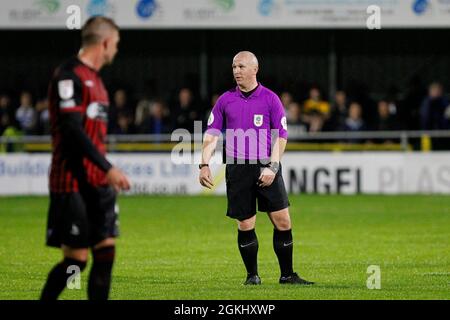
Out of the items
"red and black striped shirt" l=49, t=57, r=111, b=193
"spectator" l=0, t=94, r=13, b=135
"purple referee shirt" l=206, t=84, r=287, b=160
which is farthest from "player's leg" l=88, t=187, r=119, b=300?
"spectator" l=0, t=94, r=13, b=135

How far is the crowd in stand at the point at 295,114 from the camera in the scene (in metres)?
25.1

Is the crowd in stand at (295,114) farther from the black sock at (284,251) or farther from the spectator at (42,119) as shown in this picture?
the black sock at (284,251)

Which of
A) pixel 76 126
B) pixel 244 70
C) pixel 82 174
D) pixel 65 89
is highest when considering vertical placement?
pixel 244 70

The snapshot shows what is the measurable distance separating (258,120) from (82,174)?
336cm

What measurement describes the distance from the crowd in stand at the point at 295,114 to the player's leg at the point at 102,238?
55.6ft

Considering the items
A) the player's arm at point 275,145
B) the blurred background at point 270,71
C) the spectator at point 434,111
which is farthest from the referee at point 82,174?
the spectator at point 434,111

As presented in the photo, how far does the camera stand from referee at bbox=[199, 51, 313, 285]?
1098 cm

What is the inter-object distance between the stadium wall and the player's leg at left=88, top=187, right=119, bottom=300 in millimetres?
16656

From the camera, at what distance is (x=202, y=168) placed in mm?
10859

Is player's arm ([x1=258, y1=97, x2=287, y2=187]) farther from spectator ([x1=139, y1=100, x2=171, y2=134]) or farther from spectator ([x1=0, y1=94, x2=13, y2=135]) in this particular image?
spectator ([x1=0, y1=94, x2=13, y2=135])

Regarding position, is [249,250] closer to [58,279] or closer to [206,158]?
[206,158]

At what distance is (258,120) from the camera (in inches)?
432

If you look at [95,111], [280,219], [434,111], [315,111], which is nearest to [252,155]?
[280,219]
